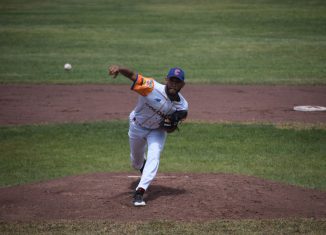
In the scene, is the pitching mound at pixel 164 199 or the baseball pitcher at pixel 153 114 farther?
the baseball pitcher at pixel 153 114

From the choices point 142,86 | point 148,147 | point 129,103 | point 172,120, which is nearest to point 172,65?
point 129,103

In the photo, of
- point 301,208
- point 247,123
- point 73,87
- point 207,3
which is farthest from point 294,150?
point 207,3

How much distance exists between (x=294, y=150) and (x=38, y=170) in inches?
185

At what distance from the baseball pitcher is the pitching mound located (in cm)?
42

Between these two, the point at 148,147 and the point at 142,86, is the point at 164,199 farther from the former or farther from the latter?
the point at 142,86

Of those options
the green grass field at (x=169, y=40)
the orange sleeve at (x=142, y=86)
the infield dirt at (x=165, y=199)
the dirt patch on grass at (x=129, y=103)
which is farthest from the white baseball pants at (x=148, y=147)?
the green grass field at (x=169, y=40)

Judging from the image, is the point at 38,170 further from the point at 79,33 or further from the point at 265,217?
the point at 79,33

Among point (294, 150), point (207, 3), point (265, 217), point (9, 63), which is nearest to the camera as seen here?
point (265, 217)

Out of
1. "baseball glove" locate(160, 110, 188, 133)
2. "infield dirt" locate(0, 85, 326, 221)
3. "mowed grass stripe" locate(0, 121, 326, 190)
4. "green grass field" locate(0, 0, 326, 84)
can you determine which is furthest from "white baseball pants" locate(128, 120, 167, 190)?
"green grass field" locate(0, 0, 326, 84)

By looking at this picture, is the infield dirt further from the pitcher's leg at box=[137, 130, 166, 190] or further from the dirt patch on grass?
the dirt patch on grass

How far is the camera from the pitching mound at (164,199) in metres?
8.62

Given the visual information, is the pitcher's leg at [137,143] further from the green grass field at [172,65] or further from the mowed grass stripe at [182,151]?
the mowed grass stripe at [182,151]

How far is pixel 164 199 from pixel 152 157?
1.98ft

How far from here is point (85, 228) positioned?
8016 mm
